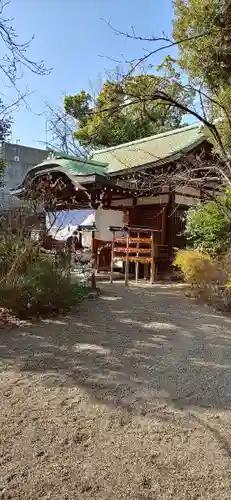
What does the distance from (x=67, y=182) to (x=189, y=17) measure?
20.6ft

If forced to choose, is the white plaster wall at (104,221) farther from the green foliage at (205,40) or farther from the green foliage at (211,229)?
the green foliage at (205,40)

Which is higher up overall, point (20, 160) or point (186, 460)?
point (20, 160)

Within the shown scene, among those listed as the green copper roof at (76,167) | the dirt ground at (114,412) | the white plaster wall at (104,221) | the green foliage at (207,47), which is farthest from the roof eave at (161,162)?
the dirt ground at (114,412)

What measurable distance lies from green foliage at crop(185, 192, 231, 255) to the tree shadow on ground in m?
2.49

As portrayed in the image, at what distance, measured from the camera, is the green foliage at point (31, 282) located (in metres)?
5.22

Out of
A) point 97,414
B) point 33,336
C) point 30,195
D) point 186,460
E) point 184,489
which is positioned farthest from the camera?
point 30,195

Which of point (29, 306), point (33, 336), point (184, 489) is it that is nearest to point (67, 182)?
point (29, 306)

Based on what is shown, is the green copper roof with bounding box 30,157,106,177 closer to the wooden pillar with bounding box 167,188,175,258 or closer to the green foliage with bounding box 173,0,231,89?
the wooden pillar with bounding box 167,188,175,258

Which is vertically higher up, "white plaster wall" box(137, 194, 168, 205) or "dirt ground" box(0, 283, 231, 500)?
"white plaster wall" box(137, 194, 168, 205)

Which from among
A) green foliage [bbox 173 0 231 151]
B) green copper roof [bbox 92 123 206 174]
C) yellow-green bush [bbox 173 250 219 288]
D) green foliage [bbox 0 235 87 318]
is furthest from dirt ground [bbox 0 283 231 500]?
green copper roof [bbox 92 123 206 174]

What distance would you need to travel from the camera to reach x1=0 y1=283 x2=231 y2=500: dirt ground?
2141mm

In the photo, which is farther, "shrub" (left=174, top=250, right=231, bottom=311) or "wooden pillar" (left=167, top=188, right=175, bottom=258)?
"wooden pillar" (left=167, top=188, right=175, bottom=258)

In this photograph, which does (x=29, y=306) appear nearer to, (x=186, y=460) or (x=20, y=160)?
(x=186, y=460)

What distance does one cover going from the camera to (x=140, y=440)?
2.52m
